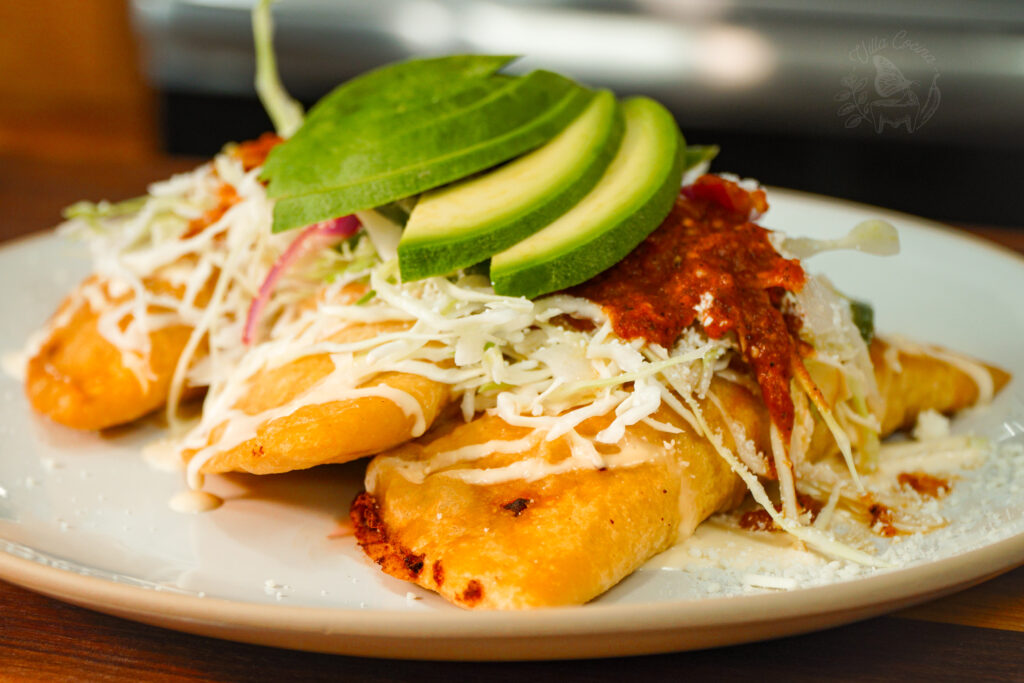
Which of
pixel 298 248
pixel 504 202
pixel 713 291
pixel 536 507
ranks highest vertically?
pixel 504 202

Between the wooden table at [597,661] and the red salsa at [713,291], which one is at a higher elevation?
the red salsa at [713,291]

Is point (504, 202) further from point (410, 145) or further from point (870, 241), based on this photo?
point (870, 241)

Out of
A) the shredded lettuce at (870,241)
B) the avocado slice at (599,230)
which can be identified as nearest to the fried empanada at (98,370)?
the avocado slice at (599,230)

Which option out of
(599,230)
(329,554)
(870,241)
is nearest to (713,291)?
(599,230)

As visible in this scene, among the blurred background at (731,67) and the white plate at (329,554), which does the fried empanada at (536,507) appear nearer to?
the white plate at (329,554)

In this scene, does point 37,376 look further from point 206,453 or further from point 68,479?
point 206,453

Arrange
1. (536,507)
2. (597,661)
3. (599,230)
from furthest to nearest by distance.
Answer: (599,230) → (536,507) → (597,661)
